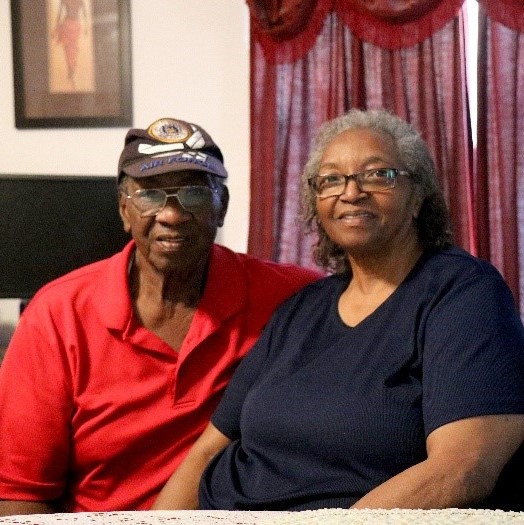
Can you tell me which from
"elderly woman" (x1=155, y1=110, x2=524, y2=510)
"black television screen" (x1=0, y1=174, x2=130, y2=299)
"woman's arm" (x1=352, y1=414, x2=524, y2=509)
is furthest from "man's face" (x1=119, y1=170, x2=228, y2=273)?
"black television screen" (x1=0, y1=174, x2=130, y2=299)

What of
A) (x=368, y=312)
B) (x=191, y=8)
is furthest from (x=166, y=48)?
(x=368, y=312)

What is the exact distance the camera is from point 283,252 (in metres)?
Answer: 2.73

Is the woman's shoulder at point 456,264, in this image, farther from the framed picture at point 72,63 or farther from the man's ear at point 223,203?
the framed picture at point 72,63

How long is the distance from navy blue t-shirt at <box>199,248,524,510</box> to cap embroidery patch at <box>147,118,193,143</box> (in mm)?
473

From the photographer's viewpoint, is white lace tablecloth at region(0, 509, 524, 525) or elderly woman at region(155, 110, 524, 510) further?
elderly woman at region(155, 110, 524, 510)

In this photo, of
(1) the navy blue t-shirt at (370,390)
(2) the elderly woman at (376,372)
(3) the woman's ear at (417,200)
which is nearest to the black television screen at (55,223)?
(2) the elderly woman at (376,372)

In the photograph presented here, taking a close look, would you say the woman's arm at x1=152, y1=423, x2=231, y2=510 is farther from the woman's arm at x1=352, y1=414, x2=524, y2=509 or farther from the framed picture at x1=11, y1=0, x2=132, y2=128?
the framed picture at x1=11, y1=0, x2=132, y2=128

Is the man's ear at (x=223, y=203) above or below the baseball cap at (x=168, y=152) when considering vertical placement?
below

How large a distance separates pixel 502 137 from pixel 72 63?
156 cm

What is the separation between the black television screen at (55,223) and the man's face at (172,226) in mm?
991

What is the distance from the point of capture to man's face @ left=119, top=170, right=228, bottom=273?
1.63 m

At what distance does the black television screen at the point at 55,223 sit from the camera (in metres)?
2.66

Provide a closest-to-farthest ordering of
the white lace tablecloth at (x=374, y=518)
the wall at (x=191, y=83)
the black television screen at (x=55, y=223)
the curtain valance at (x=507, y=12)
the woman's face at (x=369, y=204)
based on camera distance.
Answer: the white lace tablecloth at (x=374, y=518), the woman's face at (x=369, y=204), the curtain valance at (x=507, y=12), the black television screen at (x=55, y=223), the wall at (x=191, y=83)

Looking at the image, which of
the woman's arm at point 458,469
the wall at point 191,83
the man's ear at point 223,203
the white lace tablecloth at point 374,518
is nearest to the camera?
the white lace tablecloth at point 374,518
